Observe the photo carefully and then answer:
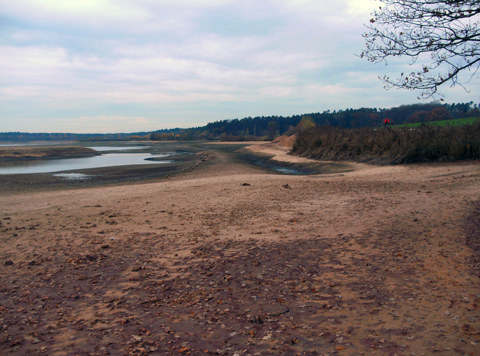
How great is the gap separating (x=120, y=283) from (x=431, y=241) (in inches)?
202

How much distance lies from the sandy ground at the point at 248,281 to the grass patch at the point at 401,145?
12.2m

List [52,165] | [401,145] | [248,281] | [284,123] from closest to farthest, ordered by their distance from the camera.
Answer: [248,281] < [401,145] < [52,165] < [284,123]

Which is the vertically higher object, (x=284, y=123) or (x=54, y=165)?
(x=284, y=123)

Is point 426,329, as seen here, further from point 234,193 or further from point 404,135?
point 404,135

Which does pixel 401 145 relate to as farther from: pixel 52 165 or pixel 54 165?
pixel 52 165

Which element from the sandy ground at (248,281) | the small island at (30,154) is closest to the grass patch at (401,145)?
the sandy ground at (248,281)

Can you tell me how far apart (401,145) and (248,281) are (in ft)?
69.2

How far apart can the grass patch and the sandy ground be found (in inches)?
481

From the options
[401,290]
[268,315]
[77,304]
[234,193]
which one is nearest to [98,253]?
[77,304]

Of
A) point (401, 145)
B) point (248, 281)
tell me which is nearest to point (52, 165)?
point (401, 145)

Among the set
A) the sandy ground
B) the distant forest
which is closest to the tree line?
the distant forest

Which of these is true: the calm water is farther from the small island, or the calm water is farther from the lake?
the small island

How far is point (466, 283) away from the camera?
14.4ft

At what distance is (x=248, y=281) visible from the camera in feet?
16.3
